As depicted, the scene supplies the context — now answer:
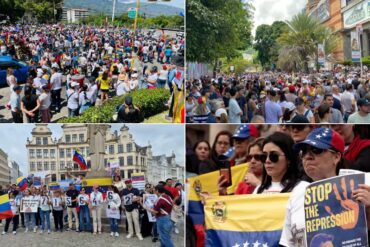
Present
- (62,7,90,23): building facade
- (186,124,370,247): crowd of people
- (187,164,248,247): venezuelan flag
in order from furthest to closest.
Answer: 1. (62,7,90,23): building facade
2. (187,164,248,247): venezuelan flag
3. (186,124,370,247): crowd of people

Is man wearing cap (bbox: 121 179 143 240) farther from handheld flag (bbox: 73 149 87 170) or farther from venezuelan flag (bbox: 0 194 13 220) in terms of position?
venezuelan flag (bbox: 0 194 13 220)

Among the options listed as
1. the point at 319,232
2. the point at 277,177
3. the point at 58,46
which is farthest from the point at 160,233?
the point at 319,232

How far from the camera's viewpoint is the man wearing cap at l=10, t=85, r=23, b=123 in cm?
780

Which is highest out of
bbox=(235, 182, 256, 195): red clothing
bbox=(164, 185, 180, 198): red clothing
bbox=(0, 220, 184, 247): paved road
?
bbox=(235, 182, 256, 195): red clothing

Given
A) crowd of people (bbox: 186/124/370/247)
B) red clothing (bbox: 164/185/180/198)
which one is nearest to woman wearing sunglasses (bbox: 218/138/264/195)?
crowd of people (bbox: 186/124/370/247)

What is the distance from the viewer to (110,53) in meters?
8.13

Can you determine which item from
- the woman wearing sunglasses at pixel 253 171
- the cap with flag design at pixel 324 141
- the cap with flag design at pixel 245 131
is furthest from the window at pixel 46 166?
the cap with flag design at pixel 324 141

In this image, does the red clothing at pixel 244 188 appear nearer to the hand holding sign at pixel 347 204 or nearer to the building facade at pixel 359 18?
the hand holding sign at pixel 347 204

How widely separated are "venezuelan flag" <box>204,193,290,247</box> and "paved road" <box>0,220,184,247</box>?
1.08 m

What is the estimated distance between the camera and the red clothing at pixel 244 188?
21.6ft

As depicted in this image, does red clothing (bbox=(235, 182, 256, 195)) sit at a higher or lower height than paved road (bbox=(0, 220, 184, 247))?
higher

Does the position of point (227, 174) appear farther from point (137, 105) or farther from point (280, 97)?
point (280, 97)

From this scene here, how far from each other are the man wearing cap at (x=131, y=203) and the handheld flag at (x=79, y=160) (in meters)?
0.61

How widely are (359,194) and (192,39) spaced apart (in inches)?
186
